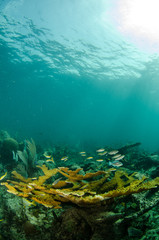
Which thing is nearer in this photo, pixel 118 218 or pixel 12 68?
pixel 118 218

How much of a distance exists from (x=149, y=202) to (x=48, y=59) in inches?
1057

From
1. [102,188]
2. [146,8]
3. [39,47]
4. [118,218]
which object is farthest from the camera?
[39,47]

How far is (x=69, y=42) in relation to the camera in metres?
19.3

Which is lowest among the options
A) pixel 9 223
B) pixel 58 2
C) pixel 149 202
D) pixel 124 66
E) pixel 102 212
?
pixel 9 223

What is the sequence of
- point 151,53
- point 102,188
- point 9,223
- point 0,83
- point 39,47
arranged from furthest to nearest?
point 0,83
point 39,47
point 151,53
point 102,188
point 9,223

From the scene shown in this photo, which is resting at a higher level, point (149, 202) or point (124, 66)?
point (124, 66)

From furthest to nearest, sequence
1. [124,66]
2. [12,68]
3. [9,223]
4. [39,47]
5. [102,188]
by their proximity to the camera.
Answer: [12,68] → [124,66] → [39,47] → [102,188] → [9,223]

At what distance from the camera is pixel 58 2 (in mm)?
13156

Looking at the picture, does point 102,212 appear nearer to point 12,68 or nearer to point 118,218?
point 118,218

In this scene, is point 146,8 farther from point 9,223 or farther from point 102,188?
point 9,223

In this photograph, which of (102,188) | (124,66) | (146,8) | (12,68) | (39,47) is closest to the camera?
(102,188)

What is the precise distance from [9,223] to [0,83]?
158ft

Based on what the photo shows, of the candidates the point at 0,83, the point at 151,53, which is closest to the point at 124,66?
the point at 151,53

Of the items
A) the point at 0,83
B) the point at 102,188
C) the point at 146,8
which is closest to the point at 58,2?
the point at 146,8
